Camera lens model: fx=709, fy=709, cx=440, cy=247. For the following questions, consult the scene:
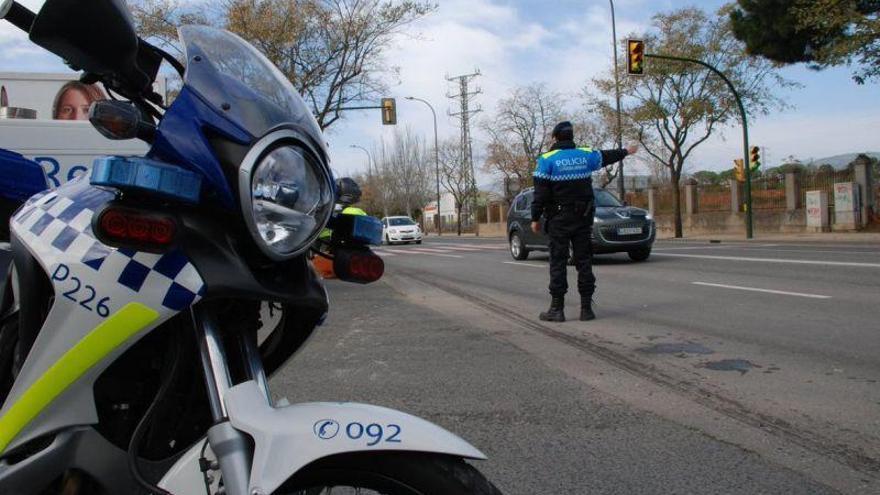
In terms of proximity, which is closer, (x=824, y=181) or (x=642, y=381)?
(x=642, y=381)

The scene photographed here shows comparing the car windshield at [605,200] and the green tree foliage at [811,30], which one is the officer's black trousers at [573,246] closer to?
the car windshield at [605,200]

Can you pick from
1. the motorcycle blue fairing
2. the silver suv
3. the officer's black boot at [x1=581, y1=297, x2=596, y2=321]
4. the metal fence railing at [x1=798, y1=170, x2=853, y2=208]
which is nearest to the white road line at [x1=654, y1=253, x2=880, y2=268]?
the silver suv

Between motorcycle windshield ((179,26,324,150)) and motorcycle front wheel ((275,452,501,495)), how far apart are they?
0.80m

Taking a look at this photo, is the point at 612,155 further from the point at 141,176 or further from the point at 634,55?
the point at 634,55

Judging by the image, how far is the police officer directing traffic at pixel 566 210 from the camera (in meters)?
7.20

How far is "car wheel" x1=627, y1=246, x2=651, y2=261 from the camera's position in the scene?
48.3 feet

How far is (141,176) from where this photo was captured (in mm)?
1570

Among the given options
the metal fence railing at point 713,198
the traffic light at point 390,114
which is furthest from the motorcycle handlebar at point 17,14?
the metal fence railing at point 713,198

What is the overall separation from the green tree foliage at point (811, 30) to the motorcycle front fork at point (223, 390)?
69.4ft

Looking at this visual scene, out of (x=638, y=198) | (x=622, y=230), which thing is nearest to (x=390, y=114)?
(x=622, y=230)

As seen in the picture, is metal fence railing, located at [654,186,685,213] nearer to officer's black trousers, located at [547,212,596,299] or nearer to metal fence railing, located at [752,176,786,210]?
metal fence railing, located at [752,176,786,210]

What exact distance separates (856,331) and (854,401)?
2.41 meters

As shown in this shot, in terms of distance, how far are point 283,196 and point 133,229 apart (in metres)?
0.35

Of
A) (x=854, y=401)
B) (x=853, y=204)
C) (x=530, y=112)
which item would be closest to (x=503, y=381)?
(x=854, y=401)
